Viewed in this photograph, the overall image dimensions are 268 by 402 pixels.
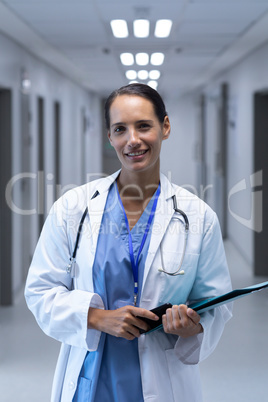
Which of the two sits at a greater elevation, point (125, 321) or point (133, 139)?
point (133, 139)

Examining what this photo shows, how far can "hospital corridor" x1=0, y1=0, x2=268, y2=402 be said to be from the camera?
3.91ft

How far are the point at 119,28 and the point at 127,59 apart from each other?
1.37 meters

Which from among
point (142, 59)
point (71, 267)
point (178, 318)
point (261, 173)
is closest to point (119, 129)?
point (71, 267)

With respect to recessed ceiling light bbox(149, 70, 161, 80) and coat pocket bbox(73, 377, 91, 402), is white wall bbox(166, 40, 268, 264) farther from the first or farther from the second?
coat pocket bbox(73, 377, 91, 402)

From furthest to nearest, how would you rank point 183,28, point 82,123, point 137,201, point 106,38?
point 82,123
point 106,38
point 183,28
point 137,201

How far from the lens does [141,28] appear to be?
370 centimetres

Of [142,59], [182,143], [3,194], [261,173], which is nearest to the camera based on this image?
[3,194]

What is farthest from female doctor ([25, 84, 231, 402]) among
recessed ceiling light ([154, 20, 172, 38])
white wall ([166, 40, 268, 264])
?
white wall ([166, 40, 268, 264])

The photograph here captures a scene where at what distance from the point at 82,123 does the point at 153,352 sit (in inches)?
285

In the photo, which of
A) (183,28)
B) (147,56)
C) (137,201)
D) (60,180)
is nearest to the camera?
(137,201)

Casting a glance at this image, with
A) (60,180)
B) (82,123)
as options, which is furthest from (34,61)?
(82,123)

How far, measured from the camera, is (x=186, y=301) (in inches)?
48.2

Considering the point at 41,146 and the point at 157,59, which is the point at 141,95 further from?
the point at 41,146

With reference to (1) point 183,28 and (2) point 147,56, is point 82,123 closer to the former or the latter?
(2) point 147,56
